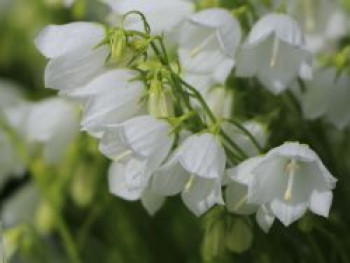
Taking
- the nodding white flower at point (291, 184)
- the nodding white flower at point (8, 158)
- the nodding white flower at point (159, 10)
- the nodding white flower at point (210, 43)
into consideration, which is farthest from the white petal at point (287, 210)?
the nodding white flower at point (8, 158)

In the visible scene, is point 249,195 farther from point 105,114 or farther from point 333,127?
point 333,127

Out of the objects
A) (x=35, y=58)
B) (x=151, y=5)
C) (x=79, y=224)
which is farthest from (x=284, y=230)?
(x=35, y=58)

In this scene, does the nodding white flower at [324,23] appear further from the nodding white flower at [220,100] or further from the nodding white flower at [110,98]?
the nodding white flower at [110,98]

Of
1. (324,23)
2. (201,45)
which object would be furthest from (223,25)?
Answer: (324,23)

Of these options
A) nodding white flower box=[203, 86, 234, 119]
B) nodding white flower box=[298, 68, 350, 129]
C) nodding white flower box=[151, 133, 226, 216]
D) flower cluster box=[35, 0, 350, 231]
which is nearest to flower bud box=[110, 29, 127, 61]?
flower cluster box=[35, 0, 350, 231]

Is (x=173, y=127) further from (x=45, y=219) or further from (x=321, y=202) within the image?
(x=45, y=219)

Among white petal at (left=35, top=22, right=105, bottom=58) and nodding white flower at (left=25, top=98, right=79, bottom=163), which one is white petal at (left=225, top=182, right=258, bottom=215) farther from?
nodding white flower at (left=25, top=98, right=79, bottom=163)
